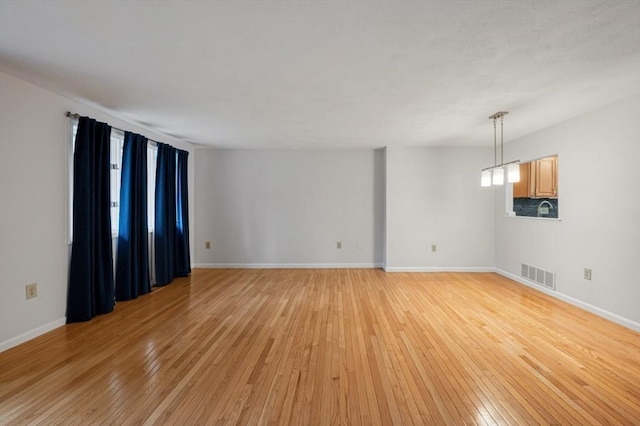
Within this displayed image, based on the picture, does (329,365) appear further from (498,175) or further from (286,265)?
(286,265)

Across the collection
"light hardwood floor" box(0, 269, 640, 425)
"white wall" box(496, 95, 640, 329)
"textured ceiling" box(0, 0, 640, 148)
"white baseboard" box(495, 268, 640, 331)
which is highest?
"textured ceiling" box(0, 0, 640, 148)

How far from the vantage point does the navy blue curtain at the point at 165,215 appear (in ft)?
15.2

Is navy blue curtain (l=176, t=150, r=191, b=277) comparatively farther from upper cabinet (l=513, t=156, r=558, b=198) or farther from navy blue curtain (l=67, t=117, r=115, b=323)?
upper cabinet (l=513, t=156, r=558, b=198)

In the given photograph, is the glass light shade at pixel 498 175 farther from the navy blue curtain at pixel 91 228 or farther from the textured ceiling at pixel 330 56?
the navy blue curtain at pixel 91 228

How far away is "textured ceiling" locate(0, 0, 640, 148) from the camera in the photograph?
66.6 inches

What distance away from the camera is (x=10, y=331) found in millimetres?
2545

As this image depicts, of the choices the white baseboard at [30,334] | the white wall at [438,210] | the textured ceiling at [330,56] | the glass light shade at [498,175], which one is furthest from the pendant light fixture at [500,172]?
the white baseboard at [30,334]

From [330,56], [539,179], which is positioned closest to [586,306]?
[539,179]

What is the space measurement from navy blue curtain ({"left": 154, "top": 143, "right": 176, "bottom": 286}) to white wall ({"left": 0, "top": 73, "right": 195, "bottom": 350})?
1.51 m

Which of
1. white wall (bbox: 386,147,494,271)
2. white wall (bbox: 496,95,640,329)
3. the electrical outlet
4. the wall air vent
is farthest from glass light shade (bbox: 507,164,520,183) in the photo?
the electrical outlet

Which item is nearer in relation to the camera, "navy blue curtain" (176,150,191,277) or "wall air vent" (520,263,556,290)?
→ "wall air vent" (520,263,556,290)

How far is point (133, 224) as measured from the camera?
394 cm

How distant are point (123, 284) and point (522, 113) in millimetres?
5432

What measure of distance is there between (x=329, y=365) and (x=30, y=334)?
9.12 ft
